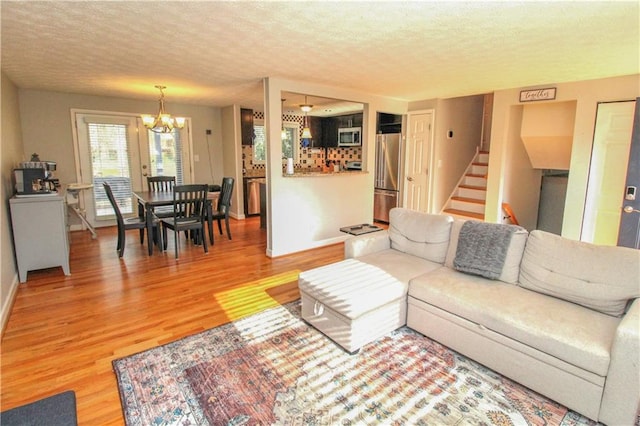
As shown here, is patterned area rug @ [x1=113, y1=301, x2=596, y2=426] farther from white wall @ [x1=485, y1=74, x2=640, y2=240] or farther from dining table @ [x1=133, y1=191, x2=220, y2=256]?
white wall @ [x1=485, y1=74, x2=640, y2=240]

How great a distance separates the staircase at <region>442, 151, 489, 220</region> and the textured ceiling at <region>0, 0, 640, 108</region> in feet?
6.71

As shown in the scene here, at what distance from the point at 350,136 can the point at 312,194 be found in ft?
11.6

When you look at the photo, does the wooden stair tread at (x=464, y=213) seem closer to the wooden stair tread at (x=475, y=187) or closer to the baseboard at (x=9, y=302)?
the wooden stair tread at (x=475, y=187)

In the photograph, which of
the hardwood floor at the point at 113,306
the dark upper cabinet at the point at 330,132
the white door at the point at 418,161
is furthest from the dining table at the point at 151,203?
the dark upper cabinet at the point at 330,132

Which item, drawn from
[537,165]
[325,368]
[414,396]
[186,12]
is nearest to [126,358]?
[325,368]

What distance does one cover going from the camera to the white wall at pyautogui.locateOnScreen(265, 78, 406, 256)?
4.29 m

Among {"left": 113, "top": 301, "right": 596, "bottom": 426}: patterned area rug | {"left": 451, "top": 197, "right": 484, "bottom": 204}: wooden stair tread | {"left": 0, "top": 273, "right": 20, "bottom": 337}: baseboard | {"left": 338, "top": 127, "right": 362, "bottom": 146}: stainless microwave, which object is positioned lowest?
{"left": 113, "top": 301, "right": 596, "bottom": 426}: patterned area rug

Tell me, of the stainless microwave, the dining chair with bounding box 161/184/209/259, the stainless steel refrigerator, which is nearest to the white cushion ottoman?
the dining chair with bounding box 161/184/209/259

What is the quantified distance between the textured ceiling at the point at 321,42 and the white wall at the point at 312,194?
0.36 meters

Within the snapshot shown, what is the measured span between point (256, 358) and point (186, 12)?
95.8 inches

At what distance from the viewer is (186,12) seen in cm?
224

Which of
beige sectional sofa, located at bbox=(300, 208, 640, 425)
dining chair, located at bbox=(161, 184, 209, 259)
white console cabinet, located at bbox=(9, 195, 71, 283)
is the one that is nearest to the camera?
beige sectional sofa, located at bbox=(300, 208, 640, 425)

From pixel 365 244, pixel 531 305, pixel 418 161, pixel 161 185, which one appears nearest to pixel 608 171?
pixel 418 161

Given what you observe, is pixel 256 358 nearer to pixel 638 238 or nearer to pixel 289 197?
pixel 289 197
